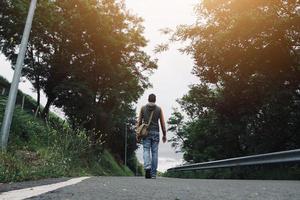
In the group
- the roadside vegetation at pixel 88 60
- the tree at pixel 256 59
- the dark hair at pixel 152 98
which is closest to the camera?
the dark hair at pixel 152 98

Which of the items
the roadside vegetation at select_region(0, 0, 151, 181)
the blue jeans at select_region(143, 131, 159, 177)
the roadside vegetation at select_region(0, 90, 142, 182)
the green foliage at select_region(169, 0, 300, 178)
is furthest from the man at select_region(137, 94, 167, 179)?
the roadside vegetation at select_region(0, 0, 151, 181)

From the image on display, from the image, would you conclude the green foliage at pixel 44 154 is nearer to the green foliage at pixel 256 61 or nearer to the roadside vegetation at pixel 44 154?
the roadside vegetation at pixel 44 154

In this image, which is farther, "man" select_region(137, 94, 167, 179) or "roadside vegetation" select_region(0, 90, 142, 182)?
"man" select_region(137, 94, 167, 179)

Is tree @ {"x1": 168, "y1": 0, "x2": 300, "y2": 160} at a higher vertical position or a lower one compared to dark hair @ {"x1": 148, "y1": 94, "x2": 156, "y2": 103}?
higher

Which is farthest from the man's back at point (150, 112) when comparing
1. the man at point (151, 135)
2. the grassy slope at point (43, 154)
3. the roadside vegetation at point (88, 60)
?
the roadside vegetation at point (88, 60)

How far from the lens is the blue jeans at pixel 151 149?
9766mm

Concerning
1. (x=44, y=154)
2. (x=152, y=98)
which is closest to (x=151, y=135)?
(x=152, y=98)

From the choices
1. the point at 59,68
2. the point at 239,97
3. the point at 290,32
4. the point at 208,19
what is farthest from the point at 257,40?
the point at 59,68

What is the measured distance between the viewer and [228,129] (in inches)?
823

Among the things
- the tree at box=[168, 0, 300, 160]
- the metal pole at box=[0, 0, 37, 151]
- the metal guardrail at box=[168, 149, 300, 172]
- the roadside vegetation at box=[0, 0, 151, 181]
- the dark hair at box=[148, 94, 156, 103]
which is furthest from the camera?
the roadside vegetation at box=[0, 0, 151, 181]

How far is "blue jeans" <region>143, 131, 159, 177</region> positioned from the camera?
977 centimetres

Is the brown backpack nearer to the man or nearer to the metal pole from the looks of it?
the man

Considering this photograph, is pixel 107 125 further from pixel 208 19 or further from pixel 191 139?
pixel 208 19

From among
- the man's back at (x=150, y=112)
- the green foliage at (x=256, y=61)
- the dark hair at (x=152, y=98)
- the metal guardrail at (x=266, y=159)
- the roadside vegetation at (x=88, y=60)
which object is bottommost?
the metal guardrail at (x=266, y=159)
